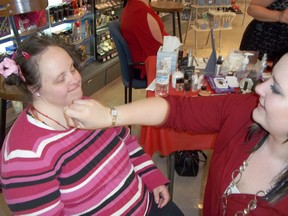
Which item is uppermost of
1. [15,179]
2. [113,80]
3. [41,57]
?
[41,57]

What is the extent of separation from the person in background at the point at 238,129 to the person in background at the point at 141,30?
5.12 feet

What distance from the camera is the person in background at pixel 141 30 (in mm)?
2523

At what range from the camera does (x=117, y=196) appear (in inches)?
49.8

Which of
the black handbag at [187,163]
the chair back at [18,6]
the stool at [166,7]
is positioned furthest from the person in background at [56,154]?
the stool at [166,7]

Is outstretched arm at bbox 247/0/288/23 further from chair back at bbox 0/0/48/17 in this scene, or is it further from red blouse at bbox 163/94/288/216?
chair back at bbox 0/0/48/17

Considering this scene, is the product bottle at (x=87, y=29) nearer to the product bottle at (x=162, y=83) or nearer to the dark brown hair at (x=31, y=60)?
the product bottle at (x=162, y=83)

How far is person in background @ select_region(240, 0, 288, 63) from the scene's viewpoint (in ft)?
7.10

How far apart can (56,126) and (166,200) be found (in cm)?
63

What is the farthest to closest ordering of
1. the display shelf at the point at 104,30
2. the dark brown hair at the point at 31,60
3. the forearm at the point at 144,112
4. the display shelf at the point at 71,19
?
the display shelf at the point at 104,30 → the display shelf at the point at 71,19 → the dark brown hair at the point at 31,60 → the forearm at the point at 144,112

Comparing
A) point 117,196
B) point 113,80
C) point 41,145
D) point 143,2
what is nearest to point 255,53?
point 143,2

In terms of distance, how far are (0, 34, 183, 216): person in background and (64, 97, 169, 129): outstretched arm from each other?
0.72 feet

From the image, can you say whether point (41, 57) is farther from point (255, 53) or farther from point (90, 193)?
point (255, 53)

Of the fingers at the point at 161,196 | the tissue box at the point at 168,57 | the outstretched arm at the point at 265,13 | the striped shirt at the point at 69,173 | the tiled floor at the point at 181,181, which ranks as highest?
the outstretched arm at the point at 265,13

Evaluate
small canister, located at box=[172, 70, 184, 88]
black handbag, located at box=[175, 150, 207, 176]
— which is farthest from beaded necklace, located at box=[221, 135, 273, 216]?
black handbag, located at box=[175, 150, 207, 176]
